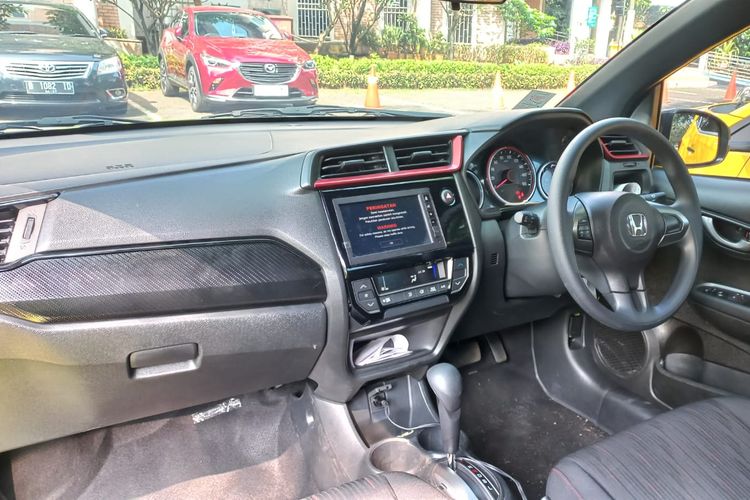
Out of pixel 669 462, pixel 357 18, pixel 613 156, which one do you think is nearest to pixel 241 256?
pixel 669 462

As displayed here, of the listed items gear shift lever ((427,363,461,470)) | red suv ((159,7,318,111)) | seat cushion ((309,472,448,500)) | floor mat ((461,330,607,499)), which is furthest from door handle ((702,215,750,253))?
red suv ((159,7,318,111))

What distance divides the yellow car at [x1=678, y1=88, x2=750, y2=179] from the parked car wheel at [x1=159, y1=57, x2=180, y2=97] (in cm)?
210

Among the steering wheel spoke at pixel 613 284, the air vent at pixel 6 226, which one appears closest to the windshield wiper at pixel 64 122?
the air vent at pixel 6 226

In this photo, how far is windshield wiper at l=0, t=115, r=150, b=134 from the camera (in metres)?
1.97

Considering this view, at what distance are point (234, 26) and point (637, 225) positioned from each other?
171 cm

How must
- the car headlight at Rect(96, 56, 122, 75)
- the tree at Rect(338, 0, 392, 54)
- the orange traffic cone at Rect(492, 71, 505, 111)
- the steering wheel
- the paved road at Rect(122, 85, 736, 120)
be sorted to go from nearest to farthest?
the steering wheel
the car headlight at Rect(96, 56, 122, 75)
the paved road at Rect(122, 85, 736, 120)
the tree at Rect(338, 0, 392, 54)
the orange traffic cone at Rect(492, 71, 505, 111)

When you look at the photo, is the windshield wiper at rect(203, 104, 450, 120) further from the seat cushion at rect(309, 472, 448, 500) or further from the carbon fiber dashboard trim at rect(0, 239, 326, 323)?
the seat cushion at rect(309, 472, 448, 500)

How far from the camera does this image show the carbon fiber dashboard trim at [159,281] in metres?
1.56

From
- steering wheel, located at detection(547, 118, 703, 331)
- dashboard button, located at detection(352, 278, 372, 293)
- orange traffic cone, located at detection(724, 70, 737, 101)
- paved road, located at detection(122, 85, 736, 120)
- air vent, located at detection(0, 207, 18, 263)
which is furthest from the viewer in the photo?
orange traffic cone, located at detection(724, 70, 737, 101)

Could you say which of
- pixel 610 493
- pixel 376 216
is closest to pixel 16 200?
pixel 376 216

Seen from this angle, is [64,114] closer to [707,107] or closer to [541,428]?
[541,428]

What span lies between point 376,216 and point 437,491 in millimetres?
807

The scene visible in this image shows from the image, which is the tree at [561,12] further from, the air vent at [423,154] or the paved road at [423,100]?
the air vent at [423,154]

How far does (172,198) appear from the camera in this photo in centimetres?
172
